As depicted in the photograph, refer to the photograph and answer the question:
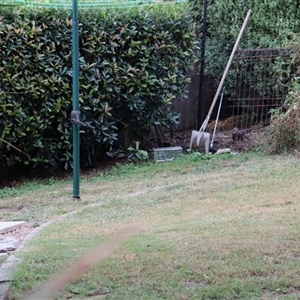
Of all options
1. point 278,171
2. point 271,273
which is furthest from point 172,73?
point 271,273

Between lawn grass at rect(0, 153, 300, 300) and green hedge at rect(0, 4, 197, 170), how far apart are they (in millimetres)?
786

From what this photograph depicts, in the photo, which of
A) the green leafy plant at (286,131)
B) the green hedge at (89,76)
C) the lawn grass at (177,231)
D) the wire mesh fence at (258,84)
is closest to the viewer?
the lawn grass at (177,231)

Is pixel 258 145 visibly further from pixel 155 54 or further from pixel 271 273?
pixel 271 273

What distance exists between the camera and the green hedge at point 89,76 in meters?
8.64

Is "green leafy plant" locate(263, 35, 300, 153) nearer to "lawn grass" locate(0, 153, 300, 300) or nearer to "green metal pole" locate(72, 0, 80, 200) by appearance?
"lawn grass" locate(0, 153, 300, 300)

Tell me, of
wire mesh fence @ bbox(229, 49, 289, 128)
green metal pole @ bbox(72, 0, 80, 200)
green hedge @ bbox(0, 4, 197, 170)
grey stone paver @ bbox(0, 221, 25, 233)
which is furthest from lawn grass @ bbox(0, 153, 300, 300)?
wire mesh fence @ bbox(229, 49, 289, 128)

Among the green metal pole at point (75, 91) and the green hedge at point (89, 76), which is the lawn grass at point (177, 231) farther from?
the green hedge at point (89, 76)

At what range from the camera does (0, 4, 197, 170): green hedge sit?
340 inches

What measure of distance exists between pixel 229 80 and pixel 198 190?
499 centimetres

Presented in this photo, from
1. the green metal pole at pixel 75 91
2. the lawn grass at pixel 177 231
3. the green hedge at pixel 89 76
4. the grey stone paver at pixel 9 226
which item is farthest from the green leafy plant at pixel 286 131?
the grey stone paver at pixel 9 226

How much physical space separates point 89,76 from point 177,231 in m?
4.56

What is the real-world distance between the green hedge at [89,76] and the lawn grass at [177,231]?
2.58 feet

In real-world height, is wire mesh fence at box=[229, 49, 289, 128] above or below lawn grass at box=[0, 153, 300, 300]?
above

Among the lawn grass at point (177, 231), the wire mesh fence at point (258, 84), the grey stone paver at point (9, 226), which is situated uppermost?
the wire mesh fence at point (258, 84)
